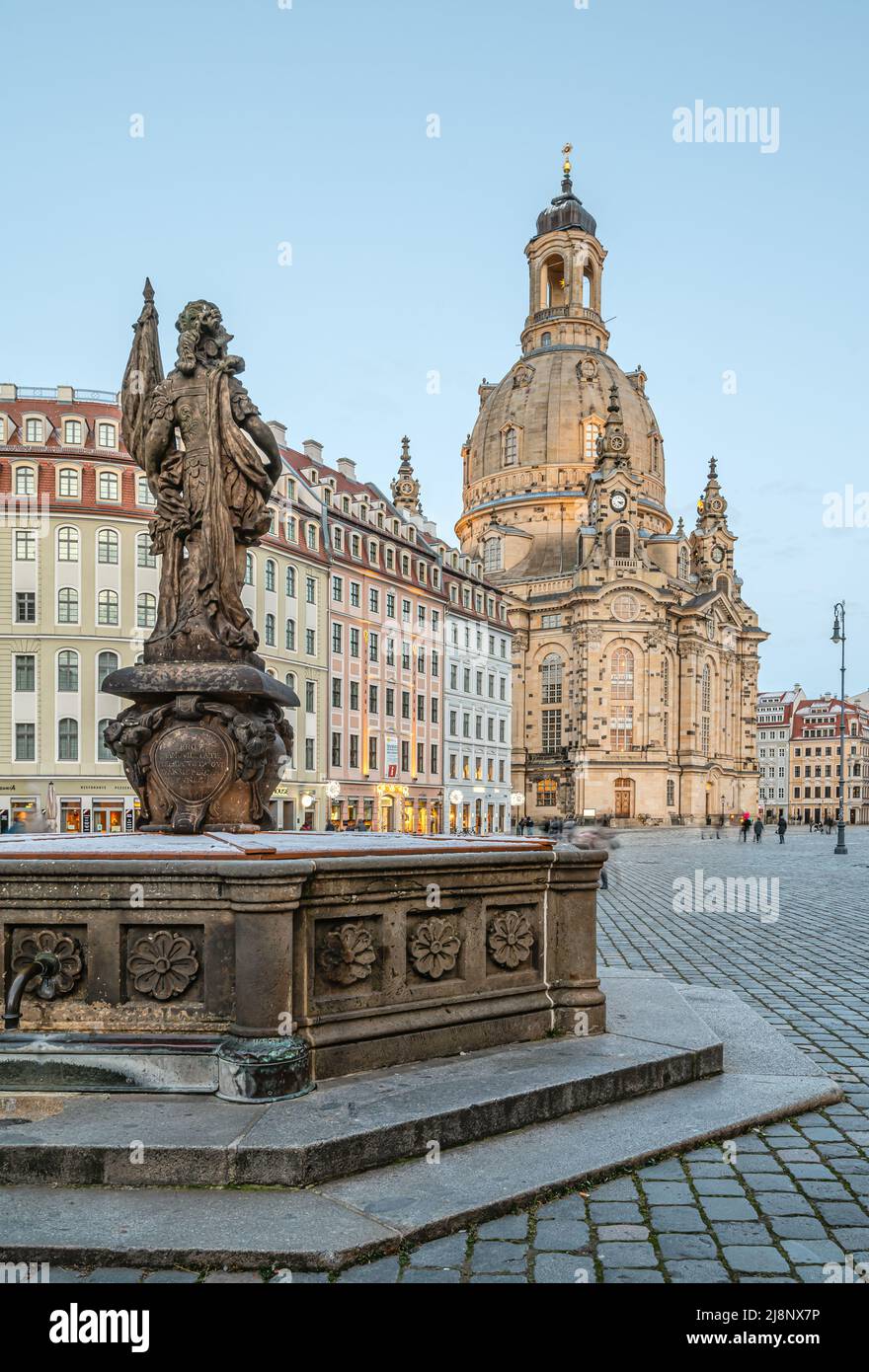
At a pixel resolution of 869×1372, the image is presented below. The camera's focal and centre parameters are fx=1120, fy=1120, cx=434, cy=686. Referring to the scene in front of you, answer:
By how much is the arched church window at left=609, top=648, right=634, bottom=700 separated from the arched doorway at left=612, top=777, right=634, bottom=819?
732 centimetres

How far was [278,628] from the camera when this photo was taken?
4825cm

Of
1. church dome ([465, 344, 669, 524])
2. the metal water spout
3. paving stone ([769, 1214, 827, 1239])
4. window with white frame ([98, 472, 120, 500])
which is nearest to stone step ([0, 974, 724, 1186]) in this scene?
the metal water spout

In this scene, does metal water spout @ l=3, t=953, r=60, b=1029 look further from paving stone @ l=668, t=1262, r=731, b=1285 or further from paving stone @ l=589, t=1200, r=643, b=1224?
paving stone @ l=668, t=1262, r=731, b=1285

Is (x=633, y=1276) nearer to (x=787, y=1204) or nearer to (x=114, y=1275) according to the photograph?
(x=787, y=1204)

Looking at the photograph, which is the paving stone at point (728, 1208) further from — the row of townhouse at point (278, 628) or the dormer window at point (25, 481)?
the dormer window at point (25, 481)

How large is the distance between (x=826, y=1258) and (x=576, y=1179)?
1.20 metres

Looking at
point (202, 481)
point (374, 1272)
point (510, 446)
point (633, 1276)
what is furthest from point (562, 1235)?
point (510, 446)

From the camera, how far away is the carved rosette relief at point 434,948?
675 cm

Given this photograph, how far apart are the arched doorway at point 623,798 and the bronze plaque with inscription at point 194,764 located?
8570cm

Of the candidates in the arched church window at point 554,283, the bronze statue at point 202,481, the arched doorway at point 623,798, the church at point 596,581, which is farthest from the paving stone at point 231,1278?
the arched church window at point 554,283

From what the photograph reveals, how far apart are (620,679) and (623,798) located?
10.2 m

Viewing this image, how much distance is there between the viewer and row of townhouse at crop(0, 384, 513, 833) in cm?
4319

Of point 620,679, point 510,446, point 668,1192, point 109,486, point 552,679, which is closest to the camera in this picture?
point 668,1192
